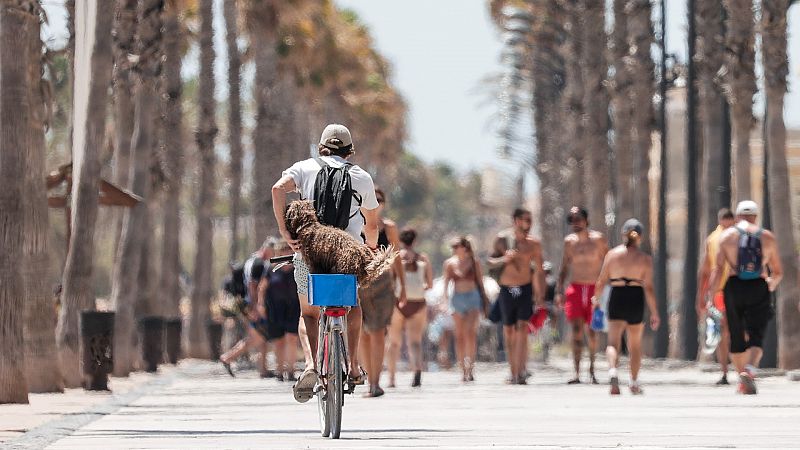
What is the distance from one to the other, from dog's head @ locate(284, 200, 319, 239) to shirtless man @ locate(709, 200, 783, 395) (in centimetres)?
814

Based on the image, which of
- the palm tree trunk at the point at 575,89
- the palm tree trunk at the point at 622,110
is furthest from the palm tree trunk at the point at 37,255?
the palm tree trunk at the point at 575,89

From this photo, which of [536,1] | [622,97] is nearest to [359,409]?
[622,97]

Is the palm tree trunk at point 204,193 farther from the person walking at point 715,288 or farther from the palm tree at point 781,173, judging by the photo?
the person walking at point 715,288

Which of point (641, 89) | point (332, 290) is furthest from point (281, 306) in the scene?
point (641, 89)

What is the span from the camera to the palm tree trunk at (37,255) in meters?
18.9

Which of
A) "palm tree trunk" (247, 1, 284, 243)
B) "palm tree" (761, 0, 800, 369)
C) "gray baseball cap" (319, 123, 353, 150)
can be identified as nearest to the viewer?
"gray baseball cap" (319, 123, 353, 150)

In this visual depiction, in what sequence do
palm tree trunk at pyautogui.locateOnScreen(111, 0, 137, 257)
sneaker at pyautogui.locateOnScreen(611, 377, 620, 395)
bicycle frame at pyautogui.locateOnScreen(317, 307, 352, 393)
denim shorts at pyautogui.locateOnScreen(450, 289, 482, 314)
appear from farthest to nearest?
palm tree trunk at pyautogui.locateOnScreen(111, 0, 137, 257) < denim shorts at pyautogui.locateOnScreen(450, 289, 482, 314) < sneaker at pyautogui.locateOnScreen(611, 377, 620, 395) < bicycle frame at pyautogui.locateOnScreen(317, 307, 352, 393)

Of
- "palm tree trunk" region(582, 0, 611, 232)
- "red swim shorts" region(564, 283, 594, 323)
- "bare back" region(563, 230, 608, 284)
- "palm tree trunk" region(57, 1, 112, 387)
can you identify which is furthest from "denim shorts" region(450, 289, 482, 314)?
"palm tree trunk" region(582, 0, 611, 232)

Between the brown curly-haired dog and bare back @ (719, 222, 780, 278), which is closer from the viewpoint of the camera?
the brown curly-haired dog

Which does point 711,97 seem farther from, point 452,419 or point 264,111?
point 452,419

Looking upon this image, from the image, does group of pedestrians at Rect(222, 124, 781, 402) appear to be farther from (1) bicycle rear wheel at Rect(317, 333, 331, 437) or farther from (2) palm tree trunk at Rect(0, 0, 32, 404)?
(2) palm tree trunk at Rect(0, 0, 32, 404)

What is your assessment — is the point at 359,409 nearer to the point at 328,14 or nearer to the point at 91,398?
the point at 91,398

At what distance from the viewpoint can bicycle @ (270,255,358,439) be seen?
524 inches

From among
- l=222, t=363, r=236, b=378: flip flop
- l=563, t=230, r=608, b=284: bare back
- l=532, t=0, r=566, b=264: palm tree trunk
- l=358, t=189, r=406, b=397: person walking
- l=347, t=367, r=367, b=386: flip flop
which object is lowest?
l=347, t=367, r=367, b=386: flip flop
